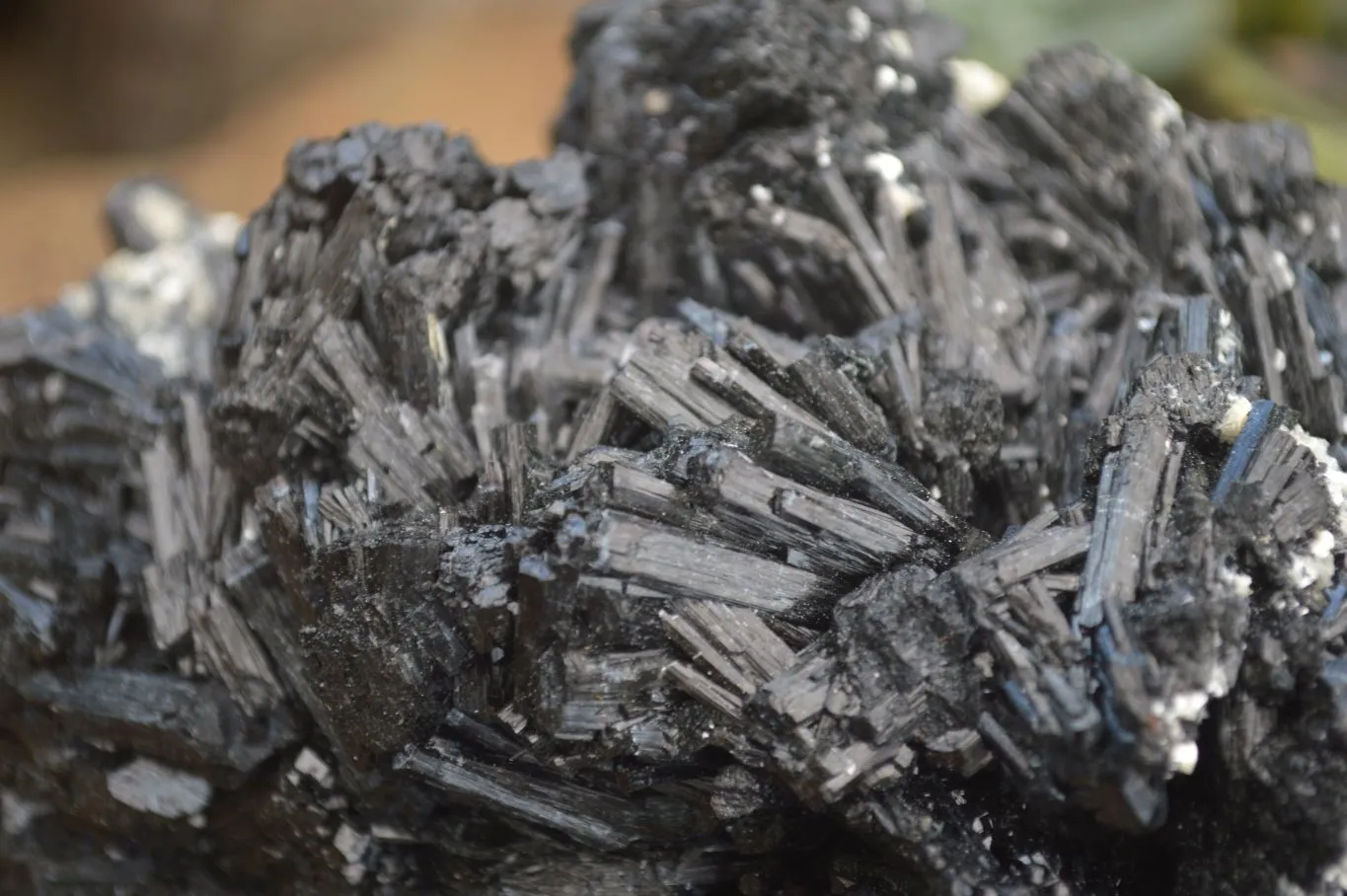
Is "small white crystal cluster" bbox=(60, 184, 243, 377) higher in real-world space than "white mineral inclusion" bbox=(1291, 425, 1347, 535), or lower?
higher

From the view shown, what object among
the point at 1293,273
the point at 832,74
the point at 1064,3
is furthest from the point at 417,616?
the point at 1064,3

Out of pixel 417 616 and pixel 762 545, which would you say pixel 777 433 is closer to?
pixel 762 545

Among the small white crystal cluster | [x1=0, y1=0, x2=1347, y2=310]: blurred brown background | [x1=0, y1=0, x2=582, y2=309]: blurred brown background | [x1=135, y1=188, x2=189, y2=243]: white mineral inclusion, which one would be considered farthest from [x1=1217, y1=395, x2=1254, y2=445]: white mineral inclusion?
[x1=0, y1=0, x2=582, y2=309]: blurred brown background

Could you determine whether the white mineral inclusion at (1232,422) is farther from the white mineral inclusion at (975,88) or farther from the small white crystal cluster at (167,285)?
the small white crystal cluster at (167,285)

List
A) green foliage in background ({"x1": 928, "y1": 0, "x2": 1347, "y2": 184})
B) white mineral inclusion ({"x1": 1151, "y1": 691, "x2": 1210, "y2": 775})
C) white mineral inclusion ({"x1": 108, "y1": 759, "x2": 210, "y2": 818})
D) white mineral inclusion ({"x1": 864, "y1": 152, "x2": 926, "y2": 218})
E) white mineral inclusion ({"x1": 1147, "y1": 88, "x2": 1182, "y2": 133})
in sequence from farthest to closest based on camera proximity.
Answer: green foliage in background ({"x1": 928, "y1": 0, "x2": 1347, "y2": 184})
white mineral inclusion ({"x1": 1147, "y1": 88, "x2": 1182, "y2": 133})
white mineral inclusion ({"x1": 864, "y1": 152, "x2": 926, "y2": 218})
white mineral inclusion ({"x1": 108, "y1": 759, "x2": 210, "y2": 818})
white mineral inclusion ({"x1": 1151, "y1": 691, "x2": 1210, "y2": 775})

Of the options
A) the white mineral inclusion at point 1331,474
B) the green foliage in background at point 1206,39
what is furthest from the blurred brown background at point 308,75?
the white mineral inclusion at point 1331,474

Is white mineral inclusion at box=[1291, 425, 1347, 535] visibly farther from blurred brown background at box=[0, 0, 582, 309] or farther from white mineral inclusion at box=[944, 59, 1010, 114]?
blurred brown background at box=[0, 0, 582, 309]
